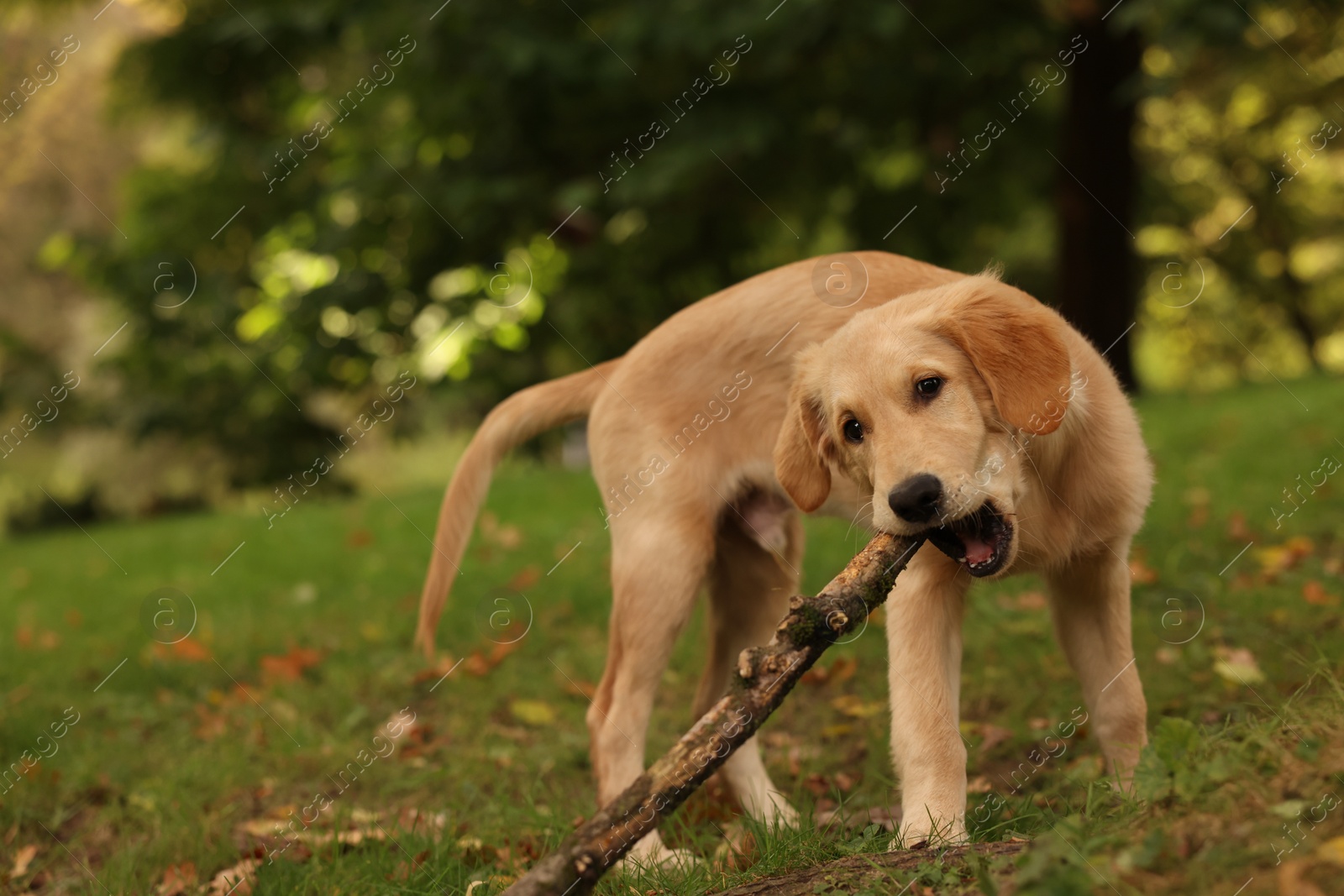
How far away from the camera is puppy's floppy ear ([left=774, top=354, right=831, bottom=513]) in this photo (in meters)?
2.93

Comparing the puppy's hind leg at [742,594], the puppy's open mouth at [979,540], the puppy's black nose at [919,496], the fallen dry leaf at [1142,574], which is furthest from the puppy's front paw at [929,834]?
the fallen dry leaf at [1142,574]

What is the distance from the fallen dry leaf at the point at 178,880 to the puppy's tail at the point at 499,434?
2.98ft

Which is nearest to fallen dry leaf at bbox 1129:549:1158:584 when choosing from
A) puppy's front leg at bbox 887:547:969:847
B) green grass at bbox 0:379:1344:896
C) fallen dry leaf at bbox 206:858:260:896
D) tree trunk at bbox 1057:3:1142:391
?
green grass at bbox 0:379:1344:896

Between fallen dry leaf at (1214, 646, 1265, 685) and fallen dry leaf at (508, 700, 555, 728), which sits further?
fallen dry leaf at (508, 700, 555, 728)

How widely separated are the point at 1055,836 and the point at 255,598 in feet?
20.0

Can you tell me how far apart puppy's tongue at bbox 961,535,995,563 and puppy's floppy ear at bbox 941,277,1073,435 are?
284 mm

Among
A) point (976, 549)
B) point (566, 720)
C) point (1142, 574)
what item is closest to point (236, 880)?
point (566, 720)

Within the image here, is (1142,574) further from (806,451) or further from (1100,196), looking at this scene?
(1100,196)

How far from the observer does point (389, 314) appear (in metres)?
8.38

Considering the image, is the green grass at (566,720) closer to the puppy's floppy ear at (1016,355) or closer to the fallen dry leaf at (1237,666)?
the fallen dry leaf at (1237,666)

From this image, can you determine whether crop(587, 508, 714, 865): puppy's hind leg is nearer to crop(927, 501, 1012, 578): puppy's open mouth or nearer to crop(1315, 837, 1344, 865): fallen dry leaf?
crop(927, 501, 1012, 578): puppy's open mouth

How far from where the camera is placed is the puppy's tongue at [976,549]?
8.44 ft

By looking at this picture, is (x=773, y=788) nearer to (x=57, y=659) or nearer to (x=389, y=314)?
(x=57, y=659)

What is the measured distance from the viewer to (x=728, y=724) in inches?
84.3
